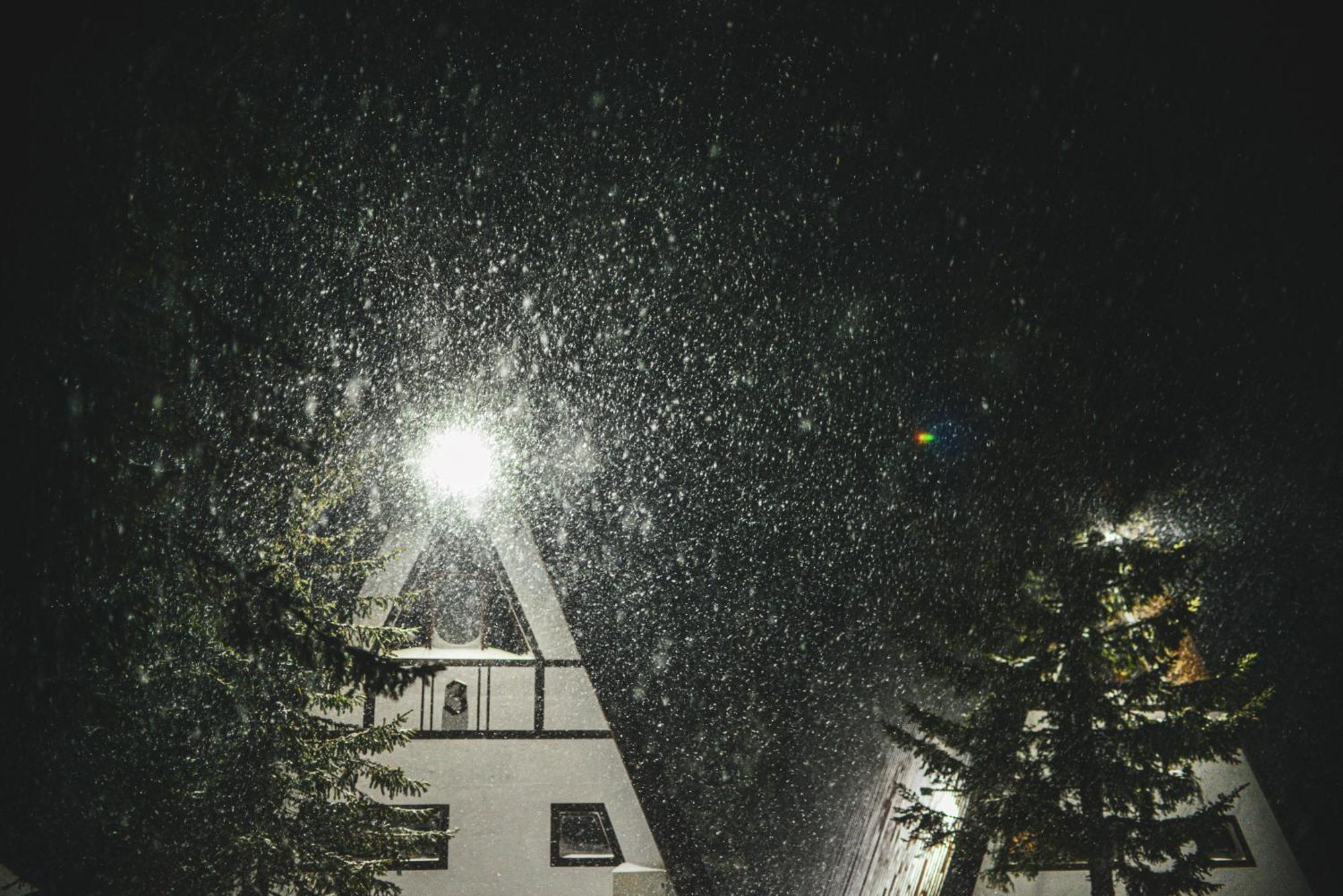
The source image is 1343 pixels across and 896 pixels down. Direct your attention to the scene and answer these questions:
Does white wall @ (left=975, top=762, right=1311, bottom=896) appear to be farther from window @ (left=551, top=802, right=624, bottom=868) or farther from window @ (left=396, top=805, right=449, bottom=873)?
window @ (left=396, top=805, right=449, bottom=873)

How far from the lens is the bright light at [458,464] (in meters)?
8.55

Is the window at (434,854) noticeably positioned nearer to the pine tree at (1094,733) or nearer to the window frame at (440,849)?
the window frame at (440,849)

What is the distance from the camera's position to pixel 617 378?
12.8m

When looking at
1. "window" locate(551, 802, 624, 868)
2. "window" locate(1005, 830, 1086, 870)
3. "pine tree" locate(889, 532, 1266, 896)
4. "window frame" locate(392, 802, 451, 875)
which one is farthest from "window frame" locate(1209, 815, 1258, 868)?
"window frame" locate(392, 802, 451, 875)

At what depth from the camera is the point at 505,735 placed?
797 centimetres

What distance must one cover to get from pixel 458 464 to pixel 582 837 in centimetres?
421

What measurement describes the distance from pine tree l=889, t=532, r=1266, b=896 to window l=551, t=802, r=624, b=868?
313cm

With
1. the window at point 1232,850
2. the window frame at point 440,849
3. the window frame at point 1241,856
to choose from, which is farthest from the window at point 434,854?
the window frame at point 1241,856

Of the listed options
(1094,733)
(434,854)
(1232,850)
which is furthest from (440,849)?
(1232,850)

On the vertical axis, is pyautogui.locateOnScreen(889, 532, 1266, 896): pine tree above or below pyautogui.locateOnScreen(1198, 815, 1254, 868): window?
above

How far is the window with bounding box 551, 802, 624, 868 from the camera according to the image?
7.83 meters

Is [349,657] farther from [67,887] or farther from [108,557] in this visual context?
[67,887]

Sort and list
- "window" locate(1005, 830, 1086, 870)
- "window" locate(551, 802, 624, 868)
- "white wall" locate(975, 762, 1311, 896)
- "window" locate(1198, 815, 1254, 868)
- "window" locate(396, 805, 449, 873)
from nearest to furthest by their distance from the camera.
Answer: "window" locate(396, 805, 449, 873) → "window" locate(551, 802, 624, 868) → "window" locate(1005, 830, 1086, 870) → "white wall" locate(975, 762, 1311, 896) → "window" locate(1198, 815, 1254, 868)

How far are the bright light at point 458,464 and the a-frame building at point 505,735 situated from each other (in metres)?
0.33
